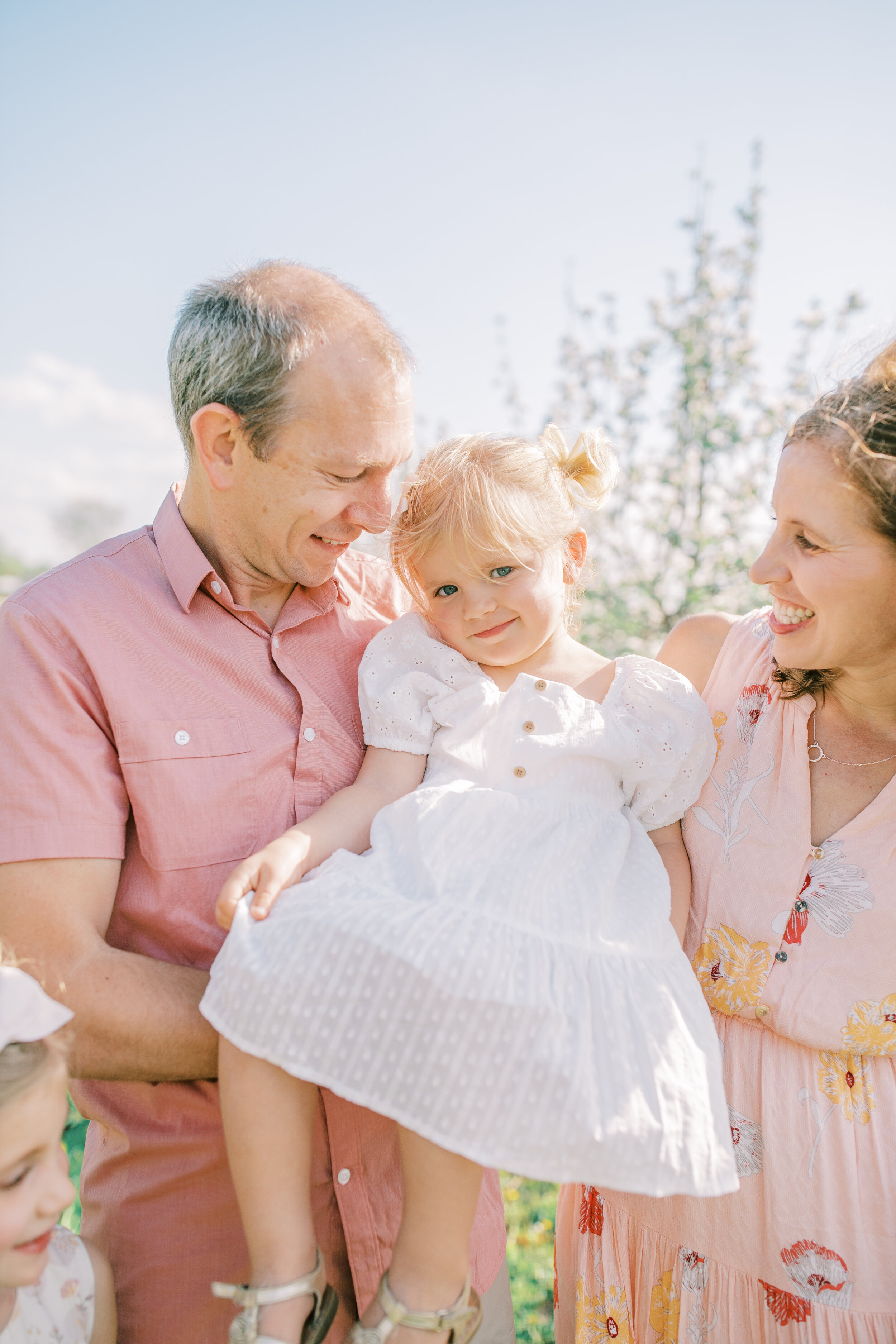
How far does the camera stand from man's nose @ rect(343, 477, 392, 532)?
6.49ft

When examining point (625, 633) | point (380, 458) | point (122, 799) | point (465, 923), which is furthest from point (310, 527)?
point (625, 633)

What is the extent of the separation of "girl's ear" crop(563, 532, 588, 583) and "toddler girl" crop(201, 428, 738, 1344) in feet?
1.57

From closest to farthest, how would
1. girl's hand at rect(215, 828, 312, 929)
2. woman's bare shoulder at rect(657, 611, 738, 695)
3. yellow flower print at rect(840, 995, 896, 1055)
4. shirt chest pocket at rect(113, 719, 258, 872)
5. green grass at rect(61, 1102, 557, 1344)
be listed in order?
girl's hand at rect(215, 828, 312, 929), yellow flower print at rect(840, 995, 896, 1055), shirt chest pocket at rect(113, 719, 258, 872), woman's bare shoulder at rect(657, 611, 738, 695), green grass at rect(61, 1102, 557, 1344)

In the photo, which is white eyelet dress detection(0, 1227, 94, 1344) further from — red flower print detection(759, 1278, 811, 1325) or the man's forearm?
red flower print detection(759, 1278, 811, 1325)

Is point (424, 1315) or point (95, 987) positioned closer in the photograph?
point (424, 1315)

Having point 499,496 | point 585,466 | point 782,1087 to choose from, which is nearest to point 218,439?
point 499,496

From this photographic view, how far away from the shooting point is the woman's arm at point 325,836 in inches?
58.7

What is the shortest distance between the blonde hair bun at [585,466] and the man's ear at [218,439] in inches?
32.3

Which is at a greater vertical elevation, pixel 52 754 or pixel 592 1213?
pixel 52 754

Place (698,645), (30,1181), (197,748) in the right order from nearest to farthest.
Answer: (30,1181)
(197,748)
(698,645)

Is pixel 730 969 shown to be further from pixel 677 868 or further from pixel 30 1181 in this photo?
pixel 30 1181

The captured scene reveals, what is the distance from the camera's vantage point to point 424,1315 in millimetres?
1247

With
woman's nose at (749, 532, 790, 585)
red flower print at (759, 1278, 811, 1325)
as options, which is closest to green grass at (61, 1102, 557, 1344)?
red flower print at (759, 1278, 811, 1325)

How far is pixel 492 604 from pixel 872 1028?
120cm
